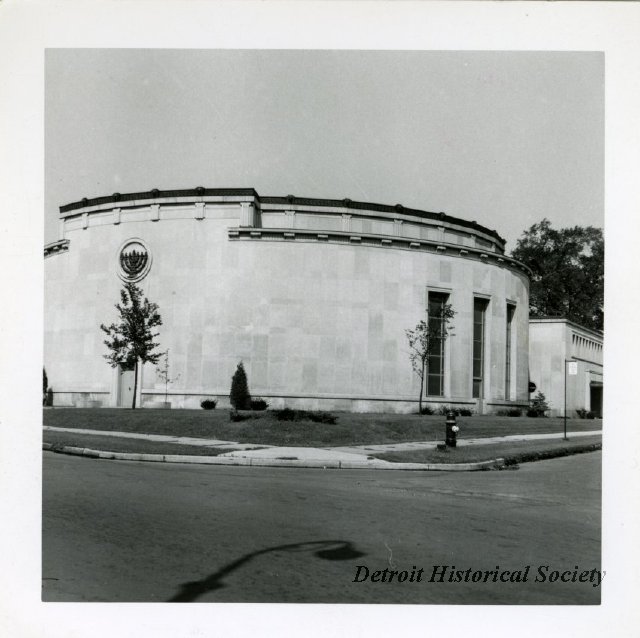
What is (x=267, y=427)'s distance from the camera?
19.3 m

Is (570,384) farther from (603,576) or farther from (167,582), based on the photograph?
(167,582)

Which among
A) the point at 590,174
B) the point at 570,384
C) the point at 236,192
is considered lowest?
the point at 570,384

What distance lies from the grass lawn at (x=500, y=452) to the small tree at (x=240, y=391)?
12.0m

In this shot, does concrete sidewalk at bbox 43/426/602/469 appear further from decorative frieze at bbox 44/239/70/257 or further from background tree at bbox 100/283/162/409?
decorative frieze at bbox 44/239/70/257

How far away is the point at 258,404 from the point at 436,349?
10159 millimetres

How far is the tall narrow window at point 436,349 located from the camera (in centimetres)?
3225

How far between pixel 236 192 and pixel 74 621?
Answer: 85.2ft

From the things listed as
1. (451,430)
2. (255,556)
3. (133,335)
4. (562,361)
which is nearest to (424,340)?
(451,430)

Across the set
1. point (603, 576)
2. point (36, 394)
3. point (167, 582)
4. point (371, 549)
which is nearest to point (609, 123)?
point (603, 576)

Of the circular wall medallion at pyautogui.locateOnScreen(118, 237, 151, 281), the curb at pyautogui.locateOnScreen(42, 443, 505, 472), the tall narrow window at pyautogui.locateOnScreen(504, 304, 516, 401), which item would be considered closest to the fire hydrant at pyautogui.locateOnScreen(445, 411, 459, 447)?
the curb at pyautogui.locateOnScreen(42, 443, 505, 472)

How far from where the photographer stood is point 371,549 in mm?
6723

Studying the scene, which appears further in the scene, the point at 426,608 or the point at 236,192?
the point at 236,192

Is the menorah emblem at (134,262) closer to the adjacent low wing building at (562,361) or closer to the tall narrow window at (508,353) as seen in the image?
the tall narrow window at (508,353)

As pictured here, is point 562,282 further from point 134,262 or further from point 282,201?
point 134,262
